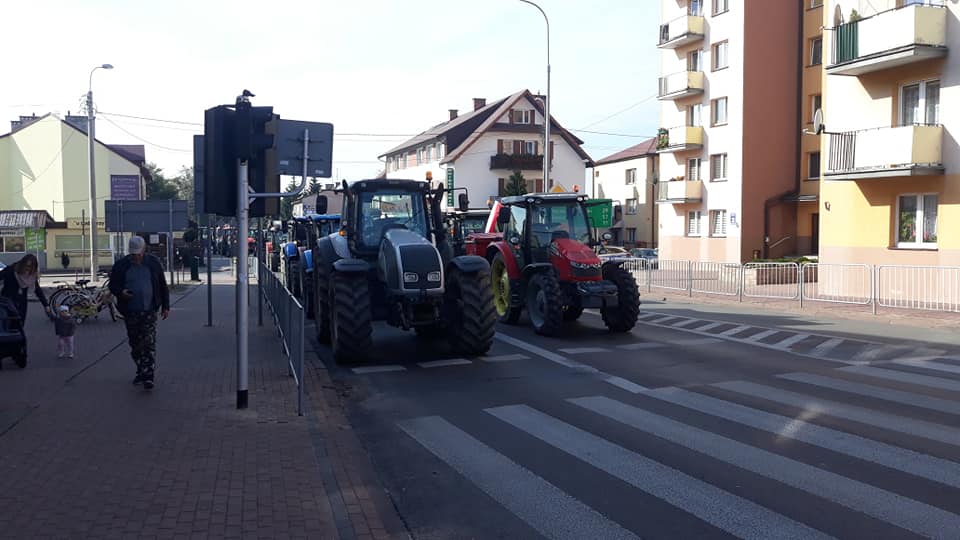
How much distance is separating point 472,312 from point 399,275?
1.15 m

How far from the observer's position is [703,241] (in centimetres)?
3728

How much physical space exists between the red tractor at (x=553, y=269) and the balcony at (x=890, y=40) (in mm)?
10373

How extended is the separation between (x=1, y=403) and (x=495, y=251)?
977 cm

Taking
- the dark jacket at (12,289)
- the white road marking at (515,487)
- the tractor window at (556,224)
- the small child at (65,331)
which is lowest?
the white road marking at (515,487)

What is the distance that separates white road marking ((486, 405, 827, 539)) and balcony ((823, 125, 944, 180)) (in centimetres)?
1607

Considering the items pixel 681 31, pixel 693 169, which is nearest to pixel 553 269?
pixel 693 169

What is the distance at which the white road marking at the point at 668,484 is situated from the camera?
511cm

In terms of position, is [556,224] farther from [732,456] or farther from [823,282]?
[732,456]

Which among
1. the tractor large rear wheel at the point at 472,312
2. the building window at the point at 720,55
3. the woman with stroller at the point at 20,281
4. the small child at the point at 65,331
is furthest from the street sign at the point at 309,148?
the building window at the point at 720,55

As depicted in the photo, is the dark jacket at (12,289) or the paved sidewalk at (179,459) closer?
the paved sidewalk at (179,459)

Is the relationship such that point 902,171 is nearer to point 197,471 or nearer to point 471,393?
point 471,393

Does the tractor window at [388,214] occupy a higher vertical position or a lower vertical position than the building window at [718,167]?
lower

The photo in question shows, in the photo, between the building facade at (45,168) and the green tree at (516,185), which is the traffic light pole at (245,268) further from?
the building facade at (45,168)

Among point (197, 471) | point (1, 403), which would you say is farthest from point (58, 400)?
point (197, 471)
